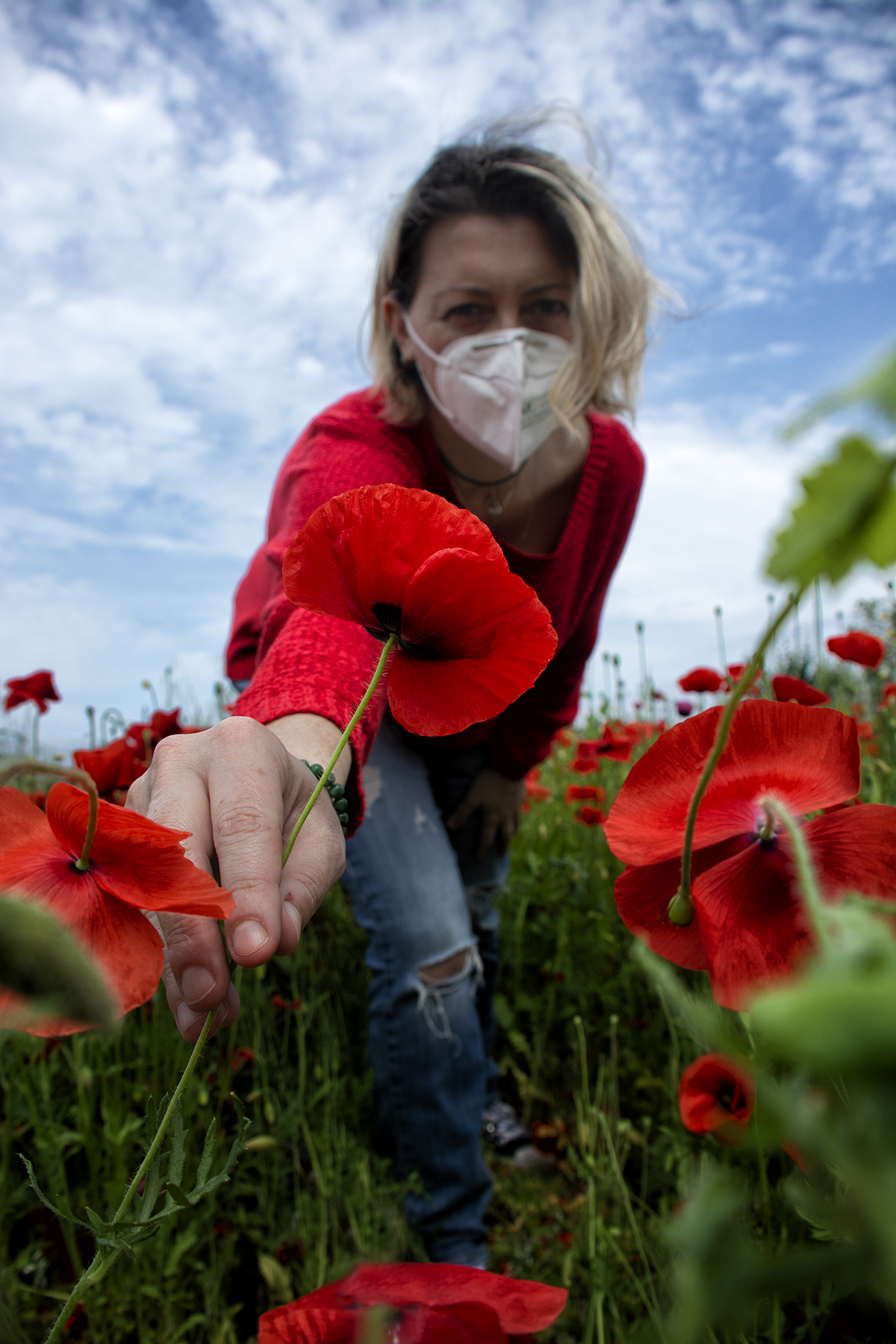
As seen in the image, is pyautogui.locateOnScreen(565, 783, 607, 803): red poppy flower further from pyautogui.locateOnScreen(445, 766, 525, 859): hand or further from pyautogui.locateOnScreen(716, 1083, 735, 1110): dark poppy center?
pyautogui.locateOnScreen(716, 1083, 735, 1110): dark poppy center

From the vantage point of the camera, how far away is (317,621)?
3.61 ft

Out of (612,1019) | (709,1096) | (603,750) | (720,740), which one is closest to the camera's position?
(720,740)

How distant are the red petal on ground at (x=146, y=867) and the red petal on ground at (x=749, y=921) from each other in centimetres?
22

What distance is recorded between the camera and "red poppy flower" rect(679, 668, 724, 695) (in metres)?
2.56

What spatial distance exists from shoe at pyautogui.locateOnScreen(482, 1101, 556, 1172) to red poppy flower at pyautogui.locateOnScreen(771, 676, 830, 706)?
→ 1.50 metres

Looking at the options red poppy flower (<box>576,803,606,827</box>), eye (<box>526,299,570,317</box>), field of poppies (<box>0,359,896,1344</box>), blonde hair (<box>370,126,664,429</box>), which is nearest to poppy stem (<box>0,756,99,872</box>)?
field of poppies (<box>0,359,896,1344</box>)

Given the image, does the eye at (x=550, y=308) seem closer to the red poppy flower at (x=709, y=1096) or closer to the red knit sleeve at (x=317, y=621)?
the red knit sleeve at (x=317, y=621)

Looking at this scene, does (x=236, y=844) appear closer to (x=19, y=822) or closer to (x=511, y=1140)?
(x=19, y=822)

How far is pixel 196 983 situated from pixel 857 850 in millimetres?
372

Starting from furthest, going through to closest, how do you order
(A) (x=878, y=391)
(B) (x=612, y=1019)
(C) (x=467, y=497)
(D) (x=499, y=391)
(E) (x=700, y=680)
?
(E) (x=700, y=680) < (C) (x=467, y=497) < (D) (x=499, y=391) < (B) (x=612, y=1019) < (A) (x=878, y=391)

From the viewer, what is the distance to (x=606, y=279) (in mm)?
2102

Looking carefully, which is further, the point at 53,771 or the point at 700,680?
the point at 700,680

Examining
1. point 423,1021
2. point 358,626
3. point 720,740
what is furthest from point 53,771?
point 423,1021

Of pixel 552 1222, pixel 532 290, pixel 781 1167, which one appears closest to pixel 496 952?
pixel 552 1222
